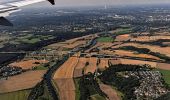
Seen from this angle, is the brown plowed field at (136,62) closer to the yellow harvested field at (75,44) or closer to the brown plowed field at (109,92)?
the brown plowed field at (109,92)

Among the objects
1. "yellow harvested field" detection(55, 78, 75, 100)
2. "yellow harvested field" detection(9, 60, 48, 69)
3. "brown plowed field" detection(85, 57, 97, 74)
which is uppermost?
"yellow harvested field" detection(55, 78, 75, 100)

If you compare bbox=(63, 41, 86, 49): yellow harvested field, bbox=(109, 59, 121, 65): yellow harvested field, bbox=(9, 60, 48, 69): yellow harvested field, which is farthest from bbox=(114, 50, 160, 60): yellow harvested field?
bbox=(9, 60, 48, 69): yellow harvested field

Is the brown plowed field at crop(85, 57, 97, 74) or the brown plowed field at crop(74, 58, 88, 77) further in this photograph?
the brown plowed field at crop(85, 57, 97, 74)

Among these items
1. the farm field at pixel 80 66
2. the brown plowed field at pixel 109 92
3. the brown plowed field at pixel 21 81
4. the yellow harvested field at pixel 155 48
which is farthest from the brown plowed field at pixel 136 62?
the brown plowed field at pixel 21 81

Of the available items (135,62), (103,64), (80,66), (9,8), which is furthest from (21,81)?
(9,8)

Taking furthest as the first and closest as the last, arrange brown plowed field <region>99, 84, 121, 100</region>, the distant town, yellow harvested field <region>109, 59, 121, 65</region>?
1. yellow harvested field <region>109, 59, 121, 65</region>
2. the distant town
3. brown plowed field <region>99, 84, 121, 100</region>

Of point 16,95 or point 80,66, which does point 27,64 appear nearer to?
point 80,66

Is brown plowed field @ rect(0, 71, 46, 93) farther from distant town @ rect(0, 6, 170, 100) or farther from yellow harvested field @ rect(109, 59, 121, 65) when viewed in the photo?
yellow harvested field @ rect(109, 59, 121, 65)
